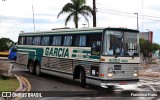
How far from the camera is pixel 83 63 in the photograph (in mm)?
19297

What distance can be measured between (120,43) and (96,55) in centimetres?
133

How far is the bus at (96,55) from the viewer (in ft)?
58.5

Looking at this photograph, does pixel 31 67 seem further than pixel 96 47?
Yes

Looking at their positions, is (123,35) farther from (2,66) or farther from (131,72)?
(2,66)

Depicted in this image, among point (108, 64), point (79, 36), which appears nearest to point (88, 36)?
point (79, 36)

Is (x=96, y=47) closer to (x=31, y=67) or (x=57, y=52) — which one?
(x=57, y=52)

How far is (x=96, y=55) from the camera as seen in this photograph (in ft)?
59.7

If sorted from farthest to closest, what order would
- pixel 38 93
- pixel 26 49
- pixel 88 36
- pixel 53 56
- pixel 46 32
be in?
pixel 26 49 < pixel 46 32 < pixel 53 56 < pixel 88 36 < pixel 38 93

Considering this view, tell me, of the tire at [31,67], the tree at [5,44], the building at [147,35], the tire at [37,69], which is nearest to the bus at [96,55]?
the tire at [37,69]

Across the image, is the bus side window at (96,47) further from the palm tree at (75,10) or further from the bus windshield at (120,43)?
the palm tree at (75,10)

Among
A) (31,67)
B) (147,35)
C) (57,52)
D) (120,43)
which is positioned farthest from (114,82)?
(147,35)

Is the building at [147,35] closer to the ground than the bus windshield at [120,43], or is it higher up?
higher up

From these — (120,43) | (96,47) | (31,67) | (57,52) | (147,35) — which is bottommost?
(31,67)

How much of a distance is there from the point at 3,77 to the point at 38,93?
17.5ft
